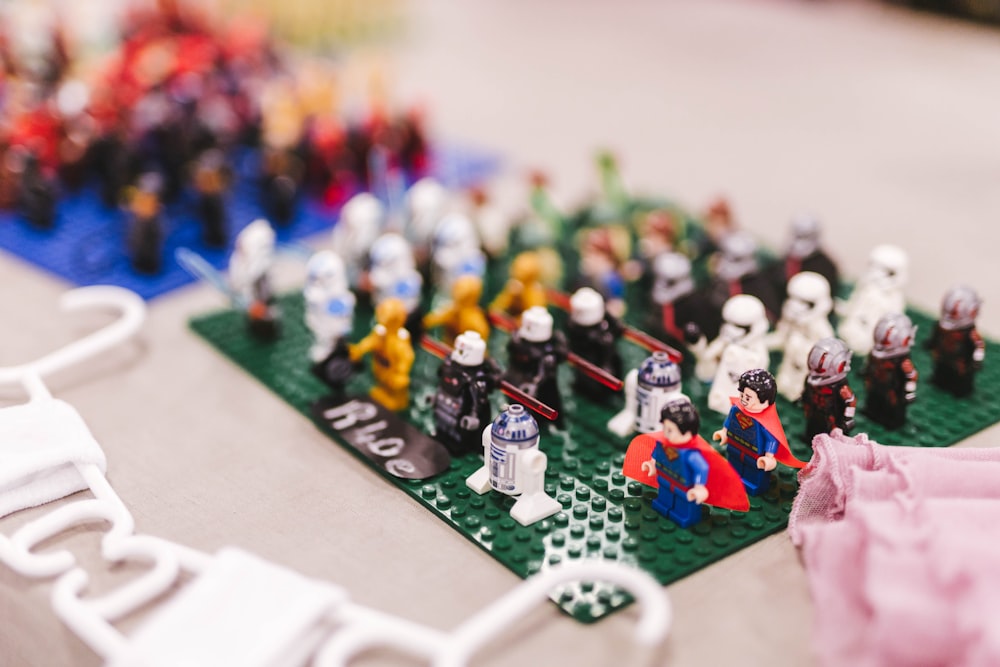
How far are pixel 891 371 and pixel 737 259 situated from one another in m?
0.45

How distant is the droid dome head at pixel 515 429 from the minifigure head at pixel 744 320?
1.45 feet

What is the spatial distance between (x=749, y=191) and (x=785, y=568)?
1.58 meters

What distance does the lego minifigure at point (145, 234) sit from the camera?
7.23ft

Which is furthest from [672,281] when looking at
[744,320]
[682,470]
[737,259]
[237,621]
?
[237,621]

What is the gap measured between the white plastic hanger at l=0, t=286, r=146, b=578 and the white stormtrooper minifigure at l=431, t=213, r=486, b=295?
0.58 meters

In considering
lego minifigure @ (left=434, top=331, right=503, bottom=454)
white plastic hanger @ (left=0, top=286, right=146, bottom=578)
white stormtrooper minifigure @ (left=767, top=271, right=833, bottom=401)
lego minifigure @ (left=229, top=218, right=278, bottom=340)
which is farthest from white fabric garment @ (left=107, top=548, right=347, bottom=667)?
white stormtrooper minifigure @ (left=767, top=271, right=833, bottom=401)

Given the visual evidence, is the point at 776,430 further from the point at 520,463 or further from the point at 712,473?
the point at 520,463

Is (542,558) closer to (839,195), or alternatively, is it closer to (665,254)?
(665,254)

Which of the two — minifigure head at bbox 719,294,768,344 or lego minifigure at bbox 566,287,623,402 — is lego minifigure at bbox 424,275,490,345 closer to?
lego minifigure at bbox 566,287,623,402

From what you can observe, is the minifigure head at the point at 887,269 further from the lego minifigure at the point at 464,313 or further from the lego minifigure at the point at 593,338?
the lego minifigure at the point at 464,313

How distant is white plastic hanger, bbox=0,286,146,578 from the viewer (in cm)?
132

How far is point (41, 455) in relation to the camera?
1.46m

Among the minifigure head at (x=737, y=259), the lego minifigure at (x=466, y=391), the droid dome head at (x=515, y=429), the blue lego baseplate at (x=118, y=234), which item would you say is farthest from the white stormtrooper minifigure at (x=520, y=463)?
the blue lego baseplate at (x=118, y=234)

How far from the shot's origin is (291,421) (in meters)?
1.73
